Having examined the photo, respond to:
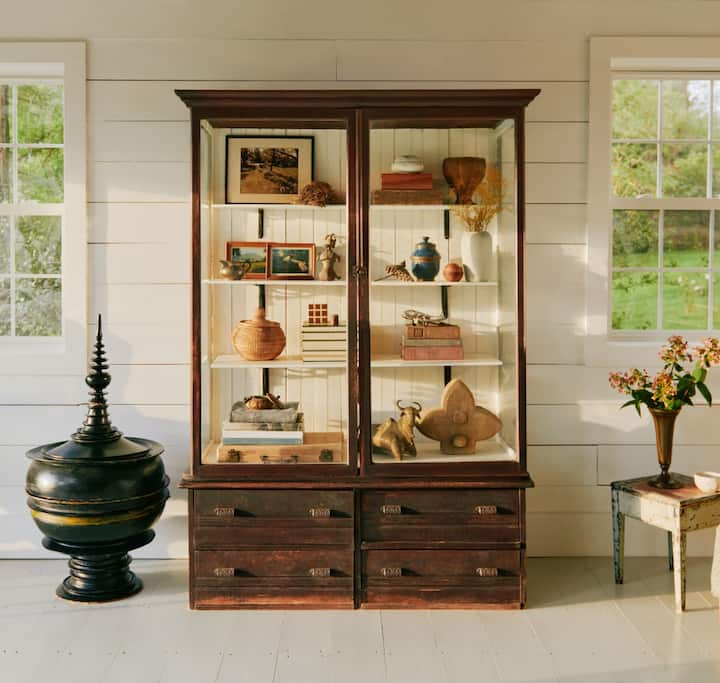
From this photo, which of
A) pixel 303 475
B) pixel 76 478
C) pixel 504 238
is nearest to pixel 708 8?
pixel 504 238

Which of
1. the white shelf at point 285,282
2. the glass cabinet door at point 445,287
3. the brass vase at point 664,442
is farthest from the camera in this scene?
the brass vase at point 664,442

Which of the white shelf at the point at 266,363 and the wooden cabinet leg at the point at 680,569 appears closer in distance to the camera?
the wooden cabinet leg at the point at 680,569

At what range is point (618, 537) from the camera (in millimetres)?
4148

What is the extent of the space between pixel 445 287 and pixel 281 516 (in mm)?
1280

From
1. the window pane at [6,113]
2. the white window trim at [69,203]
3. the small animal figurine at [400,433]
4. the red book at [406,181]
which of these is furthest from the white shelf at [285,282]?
the window pane at [6,113]

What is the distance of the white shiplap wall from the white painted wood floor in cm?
59

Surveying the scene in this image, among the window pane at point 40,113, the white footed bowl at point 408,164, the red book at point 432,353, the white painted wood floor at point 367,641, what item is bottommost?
the white painted wood floor at point 367,641

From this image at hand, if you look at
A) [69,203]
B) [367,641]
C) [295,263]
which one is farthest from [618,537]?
[69,203]

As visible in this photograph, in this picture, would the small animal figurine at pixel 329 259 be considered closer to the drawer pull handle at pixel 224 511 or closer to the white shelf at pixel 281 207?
the white shelf at pixel 281 207

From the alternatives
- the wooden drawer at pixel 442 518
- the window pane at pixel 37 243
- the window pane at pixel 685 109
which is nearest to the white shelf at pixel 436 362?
the wooden drawer at pixel 442 518

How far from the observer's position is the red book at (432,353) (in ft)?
13.1

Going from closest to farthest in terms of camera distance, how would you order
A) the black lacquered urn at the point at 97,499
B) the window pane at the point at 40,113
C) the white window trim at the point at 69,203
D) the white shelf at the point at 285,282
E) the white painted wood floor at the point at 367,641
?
1. the white painted wood floor at the point at 367,641
2. the black lacquered urn at the point at 97,499
3. the white shelf at the point at 285,282
4. the white window trim at the point at 69,203
5. the window pane at the point at 40,113

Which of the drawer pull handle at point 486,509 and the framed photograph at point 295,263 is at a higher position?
the framed photograph at point 295,263

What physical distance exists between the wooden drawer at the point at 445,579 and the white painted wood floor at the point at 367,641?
0.19 feet
